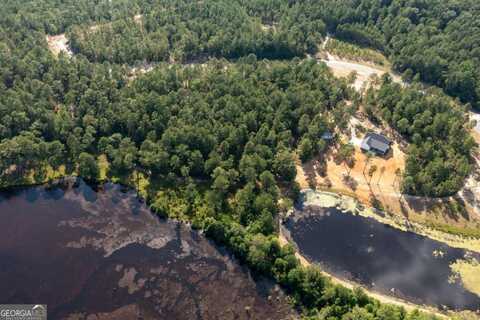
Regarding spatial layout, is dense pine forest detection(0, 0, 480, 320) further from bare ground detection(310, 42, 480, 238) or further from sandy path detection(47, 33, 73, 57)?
bare ground detection(310, 42, 480, 238)

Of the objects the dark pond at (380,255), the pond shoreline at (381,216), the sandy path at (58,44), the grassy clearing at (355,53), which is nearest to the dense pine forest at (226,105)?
the sandy path at (58,44)

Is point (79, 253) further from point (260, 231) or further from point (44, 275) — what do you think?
point (260, 231)

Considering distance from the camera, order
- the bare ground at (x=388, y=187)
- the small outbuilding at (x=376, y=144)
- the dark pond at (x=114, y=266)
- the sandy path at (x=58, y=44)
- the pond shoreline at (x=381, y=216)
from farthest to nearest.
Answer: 1. the sandy path at (x=58, y=44)
2. the small outbuilding at (x=376, y=144)
3. the bare ground at (x=388, y=187)
4. the pond shoreline at (x=381, y=216)
5. the dark pond at (x=114, y=266)

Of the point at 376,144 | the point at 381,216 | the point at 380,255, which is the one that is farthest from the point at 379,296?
the point at 376,144

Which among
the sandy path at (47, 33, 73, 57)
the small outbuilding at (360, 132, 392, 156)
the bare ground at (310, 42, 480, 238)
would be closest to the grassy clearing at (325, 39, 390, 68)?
the bare ground at (310, 42, 480, 238)

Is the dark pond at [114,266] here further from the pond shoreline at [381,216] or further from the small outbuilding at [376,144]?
the small outbuilding at [376,144]

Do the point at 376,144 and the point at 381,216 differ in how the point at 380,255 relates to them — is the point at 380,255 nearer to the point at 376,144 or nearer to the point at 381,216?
the point at 381,216

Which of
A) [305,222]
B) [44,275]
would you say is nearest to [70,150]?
[44,275]
